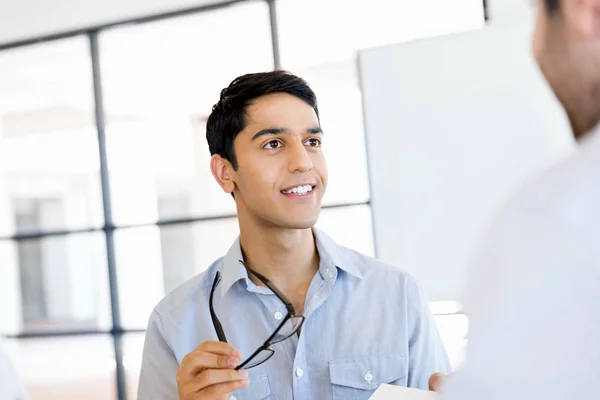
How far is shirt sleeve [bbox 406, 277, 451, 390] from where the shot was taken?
1.53 metres

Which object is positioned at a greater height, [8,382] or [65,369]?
[8,382]

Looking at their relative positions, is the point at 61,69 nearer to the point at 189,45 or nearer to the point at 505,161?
the point at 189,45

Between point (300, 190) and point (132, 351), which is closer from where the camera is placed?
point (300, 190)

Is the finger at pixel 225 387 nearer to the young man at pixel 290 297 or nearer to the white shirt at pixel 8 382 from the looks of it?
the young man at pixel 290 297

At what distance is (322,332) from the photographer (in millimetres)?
1539

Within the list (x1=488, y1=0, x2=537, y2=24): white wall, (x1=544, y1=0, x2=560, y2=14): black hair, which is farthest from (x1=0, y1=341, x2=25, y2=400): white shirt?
(x1=488, y1=0, x2=537, y2=24): white wall

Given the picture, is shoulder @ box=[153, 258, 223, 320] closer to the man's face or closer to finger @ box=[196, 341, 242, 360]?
the man's face

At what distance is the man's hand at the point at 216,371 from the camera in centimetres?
121

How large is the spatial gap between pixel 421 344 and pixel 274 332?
0.50 metres

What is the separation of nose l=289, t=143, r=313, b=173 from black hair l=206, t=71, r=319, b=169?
0.15 meters

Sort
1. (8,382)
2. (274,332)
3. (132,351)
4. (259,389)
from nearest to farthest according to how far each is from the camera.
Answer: (8,382)
(274,332)
(259,389)
(132,351)

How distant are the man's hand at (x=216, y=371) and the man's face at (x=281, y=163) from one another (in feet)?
1.49

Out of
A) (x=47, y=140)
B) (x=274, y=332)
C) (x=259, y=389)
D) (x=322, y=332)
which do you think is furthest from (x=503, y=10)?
(x=47, y=140)

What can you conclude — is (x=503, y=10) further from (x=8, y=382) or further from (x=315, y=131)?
(x=8, y=382)
